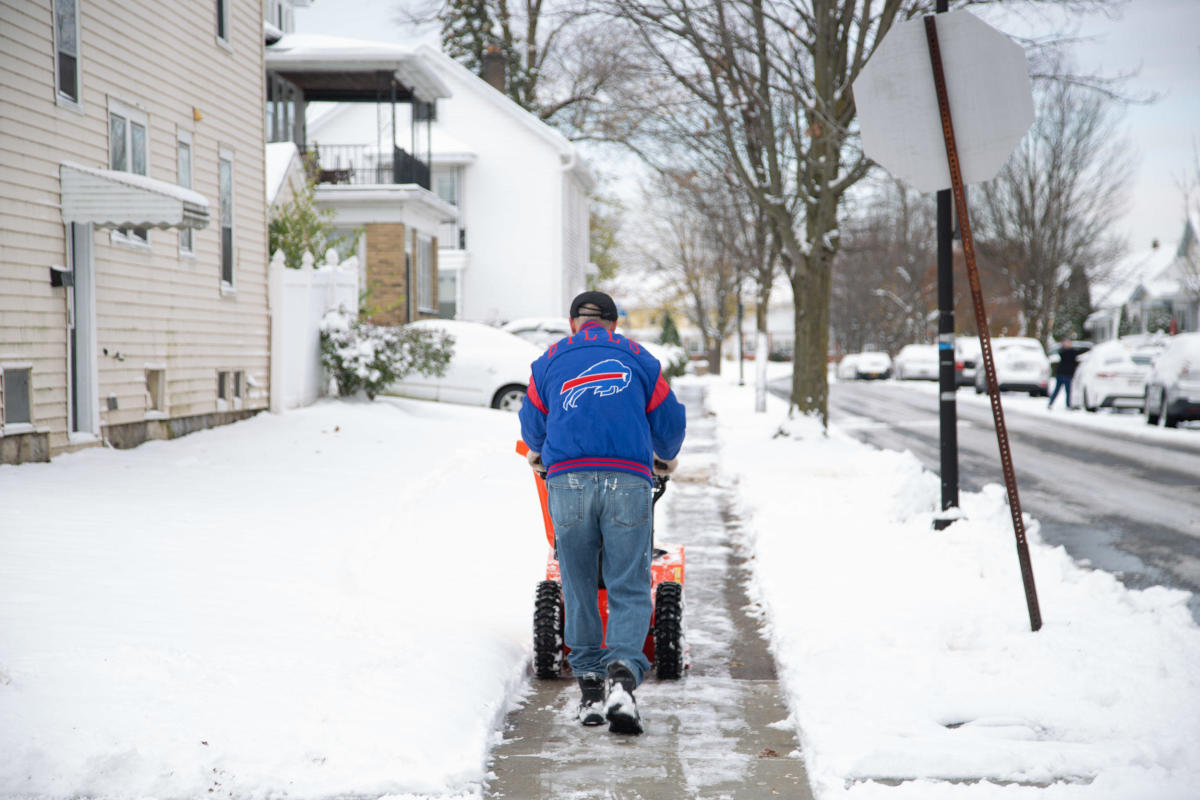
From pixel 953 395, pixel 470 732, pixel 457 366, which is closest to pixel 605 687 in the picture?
pixel 470 732

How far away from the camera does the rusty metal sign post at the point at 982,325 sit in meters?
5.81

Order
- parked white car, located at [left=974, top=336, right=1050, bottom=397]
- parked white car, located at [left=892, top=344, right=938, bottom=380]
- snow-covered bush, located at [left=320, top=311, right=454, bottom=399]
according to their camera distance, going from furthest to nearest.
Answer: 1. parked white car, located at [left=892, top=344, right=938, bottom=380]
2. parked white car, located at [left=974, top=336, right=1050, bottom=397]
3. snow-covered bush, located at [left=320, top=311, right=454, bottom=399]

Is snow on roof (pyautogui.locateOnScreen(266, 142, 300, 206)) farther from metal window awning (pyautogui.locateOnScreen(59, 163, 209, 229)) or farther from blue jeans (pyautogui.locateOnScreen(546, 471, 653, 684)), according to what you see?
blue jeans (pyautogui.locateOnScreen(546, 471, 653, 684))

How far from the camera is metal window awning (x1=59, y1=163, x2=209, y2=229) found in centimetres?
1069

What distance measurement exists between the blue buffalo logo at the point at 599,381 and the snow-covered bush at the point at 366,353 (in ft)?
41.2

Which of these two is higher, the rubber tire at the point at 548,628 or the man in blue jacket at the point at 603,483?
A: the man in blue jacket at the point at 603,483

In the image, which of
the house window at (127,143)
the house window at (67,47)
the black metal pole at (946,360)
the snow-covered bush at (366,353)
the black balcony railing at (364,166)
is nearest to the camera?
the black metal pole at (946,360)

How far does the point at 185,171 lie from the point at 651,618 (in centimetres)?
1055

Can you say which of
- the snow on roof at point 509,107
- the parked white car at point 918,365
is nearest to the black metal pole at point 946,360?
the snow on roof at point 509,107

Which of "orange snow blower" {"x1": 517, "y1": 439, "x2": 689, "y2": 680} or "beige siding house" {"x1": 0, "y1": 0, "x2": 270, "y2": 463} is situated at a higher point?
"beige siding house" {"x1": 0, "y1": 0, "x2": 270, "y2": 463}

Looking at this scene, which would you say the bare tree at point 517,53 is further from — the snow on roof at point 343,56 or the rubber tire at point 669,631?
the rubber tire at point 669,631

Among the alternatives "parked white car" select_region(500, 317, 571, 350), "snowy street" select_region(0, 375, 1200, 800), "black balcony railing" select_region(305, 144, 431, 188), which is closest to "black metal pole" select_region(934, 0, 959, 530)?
"snowy street" select_region(0, 375, 1200, 800)

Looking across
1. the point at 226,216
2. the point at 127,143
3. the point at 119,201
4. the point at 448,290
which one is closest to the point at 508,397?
the point at 226,216

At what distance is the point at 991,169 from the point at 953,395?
218 centimetres
